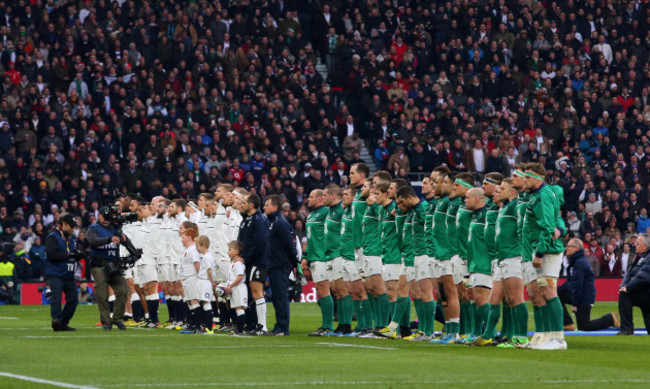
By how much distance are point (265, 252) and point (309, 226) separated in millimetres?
1014

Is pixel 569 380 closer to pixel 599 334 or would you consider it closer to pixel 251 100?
pixel 599 334

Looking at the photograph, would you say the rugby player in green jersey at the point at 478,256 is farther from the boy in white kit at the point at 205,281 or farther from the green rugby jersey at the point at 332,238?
the boy in white kit at the point at 205,281

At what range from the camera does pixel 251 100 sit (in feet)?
122

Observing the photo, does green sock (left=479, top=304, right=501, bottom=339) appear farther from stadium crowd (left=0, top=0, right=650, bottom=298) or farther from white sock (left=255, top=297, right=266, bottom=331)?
stadium crowd (left=0, top=0, right=650, bottom=298)

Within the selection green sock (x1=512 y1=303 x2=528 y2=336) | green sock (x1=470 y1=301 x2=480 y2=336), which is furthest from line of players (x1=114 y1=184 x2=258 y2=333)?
green sock (x1=512 y1=303 x2=528 y2=336)

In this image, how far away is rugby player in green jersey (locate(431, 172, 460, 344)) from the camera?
17391mm

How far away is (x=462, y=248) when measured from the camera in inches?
685

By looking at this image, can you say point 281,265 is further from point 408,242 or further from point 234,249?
point 408,242

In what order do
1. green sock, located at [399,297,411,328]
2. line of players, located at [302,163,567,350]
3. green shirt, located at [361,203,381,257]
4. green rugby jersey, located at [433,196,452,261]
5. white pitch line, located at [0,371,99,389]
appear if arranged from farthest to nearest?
green shirt, located at [361,203,381,257], green sock, located at [399,297,411,328], green rugby jersey, located at [433,196,452,261], line of players, located at [302,163,567,350], white pitch line, located at [0,371,99,389]

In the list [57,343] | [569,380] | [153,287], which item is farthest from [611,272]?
[569,380]

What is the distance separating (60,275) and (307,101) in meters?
17.9

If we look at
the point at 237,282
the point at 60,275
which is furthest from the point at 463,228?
the point at 60,275

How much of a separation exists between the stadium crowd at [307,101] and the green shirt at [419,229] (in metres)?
14.5

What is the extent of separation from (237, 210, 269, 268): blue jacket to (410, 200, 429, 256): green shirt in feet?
8.54
